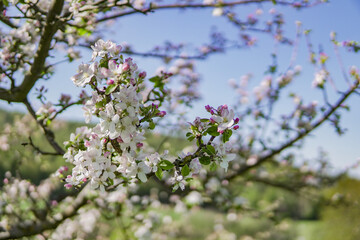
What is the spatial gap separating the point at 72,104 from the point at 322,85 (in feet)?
8.24

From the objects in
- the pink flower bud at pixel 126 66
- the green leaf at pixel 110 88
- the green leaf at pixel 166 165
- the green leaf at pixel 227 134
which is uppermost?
the pink flower bud at pixel 126 66

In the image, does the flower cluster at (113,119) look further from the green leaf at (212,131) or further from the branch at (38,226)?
the branch at (38,226)

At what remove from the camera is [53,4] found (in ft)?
7.03

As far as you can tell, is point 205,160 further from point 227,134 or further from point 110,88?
point 110,88

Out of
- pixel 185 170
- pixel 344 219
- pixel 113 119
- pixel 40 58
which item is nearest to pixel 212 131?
pixel 185 170

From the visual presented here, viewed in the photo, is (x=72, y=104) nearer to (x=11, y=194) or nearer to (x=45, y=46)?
(x=45, y=46)

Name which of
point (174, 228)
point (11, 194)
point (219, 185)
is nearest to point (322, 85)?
point (219, 185)

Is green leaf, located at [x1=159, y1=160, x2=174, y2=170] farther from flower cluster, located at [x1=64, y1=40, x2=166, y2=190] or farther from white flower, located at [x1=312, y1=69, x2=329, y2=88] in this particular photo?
white flower, located at [x1=312, y1=69, x2=329, y2=88]

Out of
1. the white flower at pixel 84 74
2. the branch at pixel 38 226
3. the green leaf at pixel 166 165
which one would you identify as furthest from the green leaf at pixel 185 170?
the branch at pixel 38 226

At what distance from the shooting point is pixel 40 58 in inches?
89.8

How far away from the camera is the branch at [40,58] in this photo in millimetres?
2146

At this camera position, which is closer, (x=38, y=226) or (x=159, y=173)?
(x=159, y=173)

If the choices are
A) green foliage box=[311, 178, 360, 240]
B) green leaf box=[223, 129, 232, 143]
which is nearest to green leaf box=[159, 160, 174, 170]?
green leaf box=[223, 129, 232, 143]

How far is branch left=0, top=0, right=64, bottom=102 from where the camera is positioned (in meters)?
2.15
